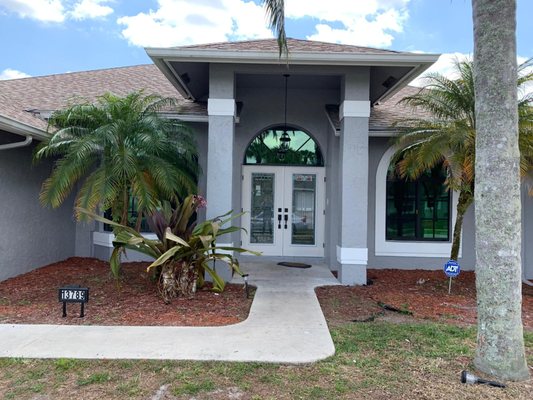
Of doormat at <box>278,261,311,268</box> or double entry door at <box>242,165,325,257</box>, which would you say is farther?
double entry door at <box>242,165,325,257</box>

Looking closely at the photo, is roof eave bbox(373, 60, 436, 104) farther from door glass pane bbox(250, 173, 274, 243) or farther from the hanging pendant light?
door glass pane bbox(250, 173, 274, 243)

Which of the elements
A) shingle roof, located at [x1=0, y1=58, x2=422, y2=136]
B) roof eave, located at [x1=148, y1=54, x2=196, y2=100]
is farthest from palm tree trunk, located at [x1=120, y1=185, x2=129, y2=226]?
roof eave, located at [x1=148, y1=54, x2=196, y2=100]

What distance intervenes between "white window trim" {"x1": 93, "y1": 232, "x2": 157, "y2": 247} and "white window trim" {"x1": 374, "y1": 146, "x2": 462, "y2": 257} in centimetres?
545

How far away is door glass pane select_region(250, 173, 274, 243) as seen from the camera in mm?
10330

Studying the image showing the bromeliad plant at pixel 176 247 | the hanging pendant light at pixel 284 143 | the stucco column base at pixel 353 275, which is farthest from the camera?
the hanging pendant light at pixel 284 143

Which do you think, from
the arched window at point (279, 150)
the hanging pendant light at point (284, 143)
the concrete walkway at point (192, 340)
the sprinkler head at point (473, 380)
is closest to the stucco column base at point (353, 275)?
the concrete walkway at point (192, 340)

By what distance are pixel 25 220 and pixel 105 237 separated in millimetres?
1876

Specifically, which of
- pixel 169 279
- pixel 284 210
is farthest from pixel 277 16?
pixel 284 210

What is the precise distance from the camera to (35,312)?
230 inches

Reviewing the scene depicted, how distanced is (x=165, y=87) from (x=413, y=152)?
733cm

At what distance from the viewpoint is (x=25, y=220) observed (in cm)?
836

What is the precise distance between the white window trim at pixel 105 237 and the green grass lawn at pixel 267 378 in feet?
18.7

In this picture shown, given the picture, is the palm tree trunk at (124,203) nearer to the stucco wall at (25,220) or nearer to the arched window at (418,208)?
the stucco wall at (25,220)

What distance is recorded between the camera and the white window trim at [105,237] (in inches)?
382
